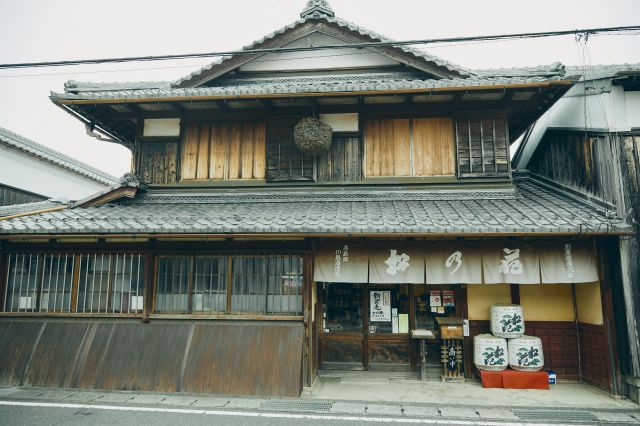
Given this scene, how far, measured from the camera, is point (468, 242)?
8188 mm

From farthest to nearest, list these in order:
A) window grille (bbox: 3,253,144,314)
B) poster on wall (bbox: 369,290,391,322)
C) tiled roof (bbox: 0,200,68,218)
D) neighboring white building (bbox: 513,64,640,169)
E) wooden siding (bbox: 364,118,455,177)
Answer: tiled roof (bbox: 0,200,68,218), wooden siding (bbox: 364,118,455,177), poster on wall (bbox: 369,290,391,322), window grille (bbox: 3,253,144,314), neighboring white building (bbox: 513,64,640,169)

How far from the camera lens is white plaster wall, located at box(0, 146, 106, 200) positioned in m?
16.0

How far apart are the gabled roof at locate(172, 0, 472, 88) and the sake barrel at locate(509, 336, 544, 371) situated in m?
6.39

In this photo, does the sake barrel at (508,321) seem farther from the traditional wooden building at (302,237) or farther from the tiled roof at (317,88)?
the tiled roof at (317,88)

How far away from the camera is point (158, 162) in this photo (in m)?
10.3

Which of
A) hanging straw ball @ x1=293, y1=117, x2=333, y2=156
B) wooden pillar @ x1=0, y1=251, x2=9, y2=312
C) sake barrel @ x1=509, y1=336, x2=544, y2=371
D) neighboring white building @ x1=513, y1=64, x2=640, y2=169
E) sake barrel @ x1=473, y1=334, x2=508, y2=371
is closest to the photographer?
neighboring white building @ x1=513, y1=64, x2=640, y2=169

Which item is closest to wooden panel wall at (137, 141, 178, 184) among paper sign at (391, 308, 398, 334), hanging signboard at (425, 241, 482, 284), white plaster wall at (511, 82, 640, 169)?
paper sign at (391, 308, 398, 334)

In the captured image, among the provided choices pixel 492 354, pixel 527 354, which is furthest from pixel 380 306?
pixel 527 354

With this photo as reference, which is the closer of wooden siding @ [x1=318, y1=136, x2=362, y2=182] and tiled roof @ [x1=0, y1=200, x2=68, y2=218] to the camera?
wooden siding @ [x1=318, y1=136, x2=362, y2=182]

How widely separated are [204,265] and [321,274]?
A: 262 centimetres

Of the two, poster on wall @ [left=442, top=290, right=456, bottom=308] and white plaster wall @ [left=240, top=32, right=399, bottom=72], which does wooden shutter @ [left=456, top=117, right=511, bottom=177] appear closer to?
white plaster wall @ [left=240, top=32, right=399, bottom=72]

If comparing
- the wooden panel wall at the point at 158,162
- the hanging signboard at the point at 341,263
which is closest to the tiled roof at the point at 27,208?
the wooden panel wall at the point at 158,162

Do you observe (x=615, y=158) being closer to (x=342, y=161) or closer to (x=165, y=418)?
(x=342, y=161)

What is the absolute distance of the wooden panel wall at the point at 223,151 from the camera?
33.1ft
